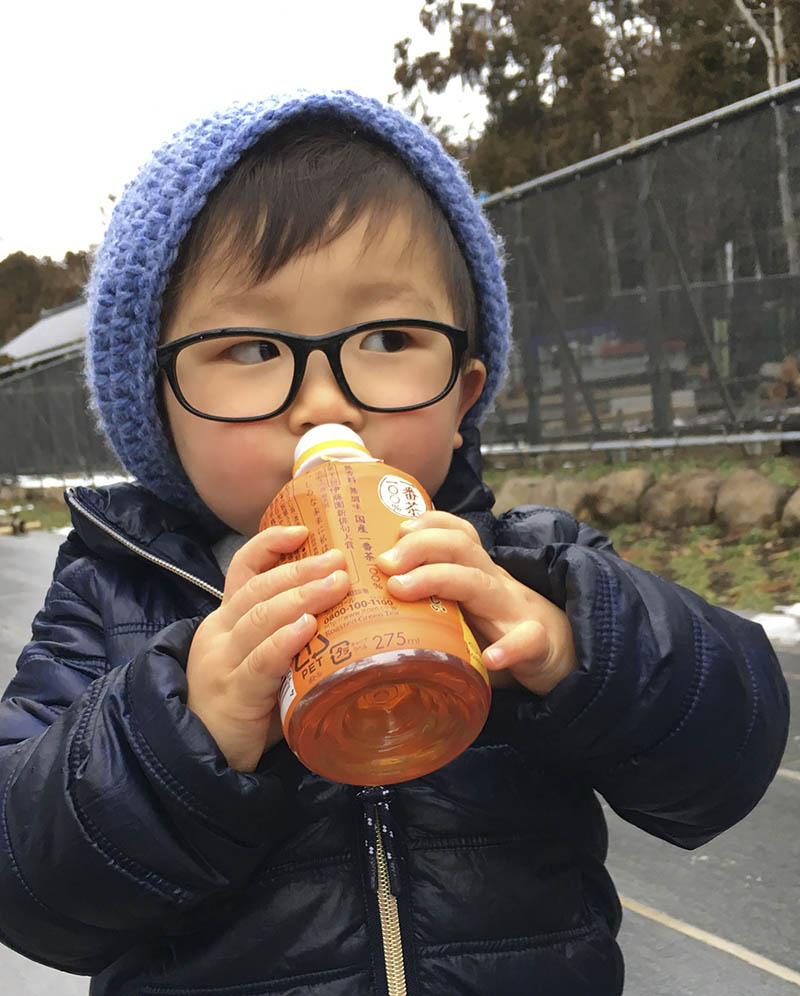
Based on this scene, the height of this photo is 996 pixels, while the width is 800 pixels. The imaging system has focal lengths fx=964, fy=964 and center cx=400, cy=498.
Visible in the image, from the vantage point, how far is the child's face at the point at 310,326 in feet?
3.75

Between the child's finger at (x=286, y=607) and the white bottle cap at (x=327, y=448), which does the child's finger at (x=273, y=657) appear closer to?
the child's finger at (x=286, y=607)

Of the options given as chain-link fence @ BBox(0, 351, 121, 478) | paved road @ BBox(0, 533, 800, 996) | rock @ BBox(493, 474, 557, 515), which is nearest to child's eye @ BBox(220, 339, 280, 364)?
paved road @ BBox(0, 533, 800, 996)

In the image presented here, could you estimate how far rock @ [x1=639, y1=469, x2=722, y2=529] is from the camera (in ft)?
16.5

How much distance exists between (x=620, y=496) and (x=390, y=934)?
454 cm

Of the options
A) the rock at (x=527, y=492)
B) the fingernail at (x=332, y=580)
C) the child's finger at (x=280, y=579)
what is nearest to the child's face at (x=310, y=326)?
the child's finger at (x=280, y=579)

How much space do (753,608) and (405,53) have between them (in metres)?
16.5

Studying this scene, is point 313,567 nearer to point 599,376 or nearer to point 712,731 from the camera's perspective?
point 712,731

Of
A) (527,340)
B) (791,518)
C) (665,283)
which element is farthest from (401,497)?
(527,340)

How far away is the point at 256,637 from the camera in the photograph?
904mm

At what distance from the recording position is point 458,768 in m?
1.19

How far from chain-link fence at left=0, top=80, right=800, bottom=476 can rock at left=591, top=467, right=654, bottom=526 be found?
1.02 feet

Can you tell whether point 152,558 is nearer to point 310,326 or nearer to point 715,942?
point 310,326

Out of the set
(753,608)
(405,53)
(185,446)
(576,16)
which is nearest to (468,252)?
(185,446)

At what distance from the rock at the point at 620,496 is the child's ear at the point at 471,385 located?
4.06 m
